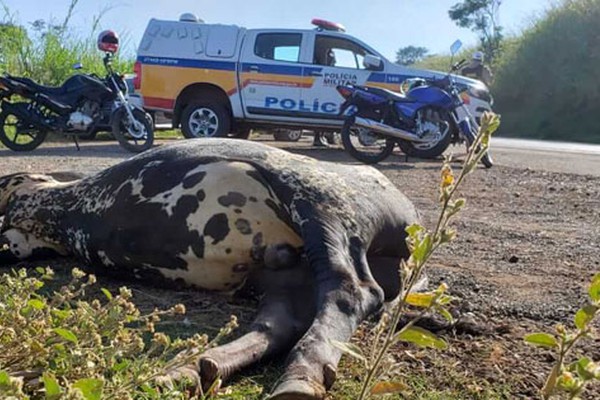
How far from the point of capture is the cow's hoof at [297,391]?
1.67 metres

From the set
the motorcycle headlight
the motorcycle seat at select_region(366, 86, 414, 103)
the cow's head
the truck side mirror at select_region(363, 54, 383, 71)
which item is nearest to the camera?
the cow's head

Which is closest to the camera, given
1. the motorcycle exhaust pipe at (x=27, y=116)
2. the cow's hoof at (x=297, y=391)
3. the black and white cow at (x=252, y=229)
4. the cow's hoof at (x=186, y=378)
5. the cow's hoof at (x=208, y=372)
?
the cow's hoof at (x=297, y=391)

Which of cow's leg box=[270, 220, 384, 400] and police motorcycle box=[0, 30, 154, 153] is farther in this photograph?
police motorcycle box=[0, 30, 154, 153]

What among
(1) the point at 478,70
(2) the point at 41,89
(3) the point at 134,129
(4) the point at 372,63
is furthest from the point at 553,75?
(2) the point at 41,89

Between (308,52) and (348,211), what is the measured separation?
1009cm

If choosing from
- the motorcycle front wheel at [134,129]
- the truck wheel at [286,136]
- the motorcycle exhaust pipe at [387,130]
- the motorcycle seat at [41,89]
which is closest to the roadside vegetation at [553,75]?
the truck wheel at [286,136]

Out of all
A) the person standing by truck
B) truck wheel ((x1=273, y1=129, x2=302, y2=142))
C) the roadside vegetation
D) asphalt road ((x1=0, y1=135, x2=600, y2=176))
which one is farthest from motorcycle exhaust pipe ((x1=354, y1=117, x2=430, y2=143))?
the roadside vegetation

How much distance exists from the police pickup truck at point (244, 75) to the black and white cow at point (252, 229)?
9.09 metres

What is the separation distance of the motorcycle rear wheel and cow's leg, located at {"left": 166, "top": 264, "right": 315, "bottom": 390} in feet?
29.5

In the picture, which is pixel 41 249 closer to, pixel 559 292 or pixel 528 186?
pixel 559 292

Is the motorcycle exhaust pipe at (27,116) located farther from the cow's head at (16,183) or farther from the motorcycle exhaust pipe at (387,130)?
the cow's head at (16,183)

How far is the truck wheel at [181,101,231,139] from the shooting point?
1241 cm

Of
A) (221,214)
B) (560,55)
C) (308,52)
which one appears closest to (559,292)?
(221,214)

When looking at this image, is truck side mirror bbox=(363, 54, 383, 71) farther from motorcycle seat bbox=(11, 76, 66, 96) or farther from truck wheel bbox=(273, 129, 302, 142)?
motorcycle seat bbox=(11, 76, 66, 96)
